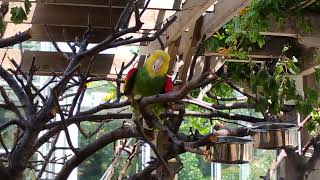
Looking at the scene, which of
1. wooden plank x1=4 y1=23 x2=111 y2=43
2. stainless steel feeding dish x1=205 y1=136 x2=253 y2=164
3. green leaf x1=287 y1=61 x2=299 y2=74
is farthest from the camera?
green leaf x1=287 y1=61 x2=299 y2=74

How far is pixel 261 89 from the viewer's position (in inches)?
131

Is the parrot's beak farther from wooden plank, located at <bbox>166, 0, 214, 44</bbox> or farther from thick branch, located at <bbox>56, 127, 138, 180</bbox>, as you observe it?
wooden plank, located at <bbox>166, 0, 214, 44</bbox>

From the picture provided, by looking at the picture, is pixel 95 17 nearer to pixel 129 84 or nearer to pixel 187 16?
pixel 187 16

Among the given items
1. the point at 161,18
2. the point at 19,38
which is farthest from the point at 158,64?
the point at 161,18

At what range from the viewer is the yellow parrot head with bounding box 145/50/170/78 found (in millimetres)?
1846

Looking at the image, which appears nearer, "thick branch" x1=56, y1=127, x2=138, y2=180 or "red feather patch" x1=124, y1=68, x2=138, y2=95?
"thick branch" x1=56, y1=127, x2=138, y2=180

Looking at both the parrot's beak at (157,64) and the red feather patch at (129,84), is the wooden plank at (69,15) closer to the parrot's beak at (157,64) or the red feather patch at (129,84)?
the red feather patch at (129,84)

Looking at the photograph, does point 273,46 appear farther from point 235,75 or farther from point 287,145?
point 287,145

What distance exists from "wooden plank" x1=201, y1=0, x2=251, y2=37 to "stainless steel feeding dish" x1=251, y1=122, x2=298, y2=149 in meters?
0.59

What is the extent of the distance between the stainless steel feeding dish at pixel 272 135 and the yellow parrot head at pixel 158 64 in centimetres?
108

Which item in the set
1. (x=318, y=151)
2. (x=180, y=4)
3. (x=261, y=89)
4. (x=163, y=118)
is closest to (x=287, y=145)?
(x=261, y=89)

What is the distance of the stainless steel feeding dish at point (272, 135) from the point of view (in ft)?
9.72

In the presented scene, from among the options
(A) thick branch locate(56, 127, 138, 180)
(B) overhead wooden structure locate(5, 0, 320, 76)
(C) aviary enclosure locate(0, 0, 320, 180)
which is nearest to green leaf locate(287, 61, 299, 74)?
(C) aviary enclosure locate(0, 0, 320, 180)

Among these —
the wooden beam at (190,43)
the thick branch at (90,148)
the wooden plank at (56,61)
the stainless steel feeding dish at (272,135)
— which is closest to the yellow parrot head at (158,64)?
A: the thick branch at (90,148)
